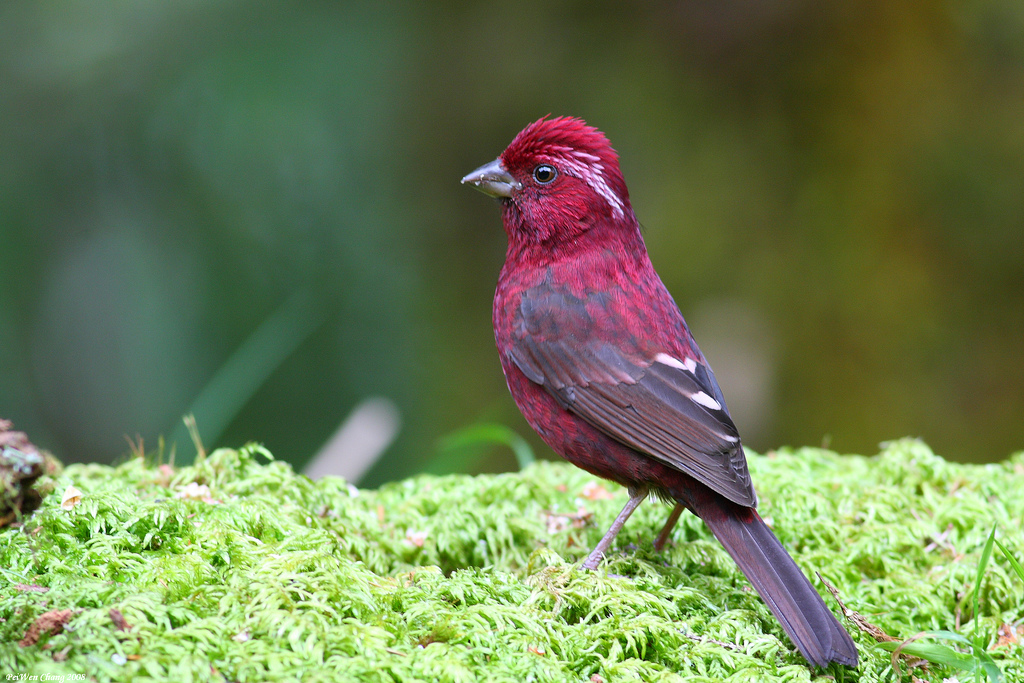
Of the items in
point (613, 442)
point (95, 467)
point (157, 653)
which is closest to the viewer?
point (157, 653)

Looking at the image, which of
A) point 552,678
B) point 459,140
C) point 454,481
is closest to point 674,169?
point 459,140

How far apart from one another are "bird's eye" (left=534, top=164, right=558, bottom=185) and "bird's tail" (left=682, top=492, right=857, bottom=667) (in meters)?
1.52

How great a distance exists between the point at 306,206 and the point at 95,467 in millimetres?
2642

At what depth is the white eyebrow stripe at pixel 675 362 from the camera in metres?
2.97

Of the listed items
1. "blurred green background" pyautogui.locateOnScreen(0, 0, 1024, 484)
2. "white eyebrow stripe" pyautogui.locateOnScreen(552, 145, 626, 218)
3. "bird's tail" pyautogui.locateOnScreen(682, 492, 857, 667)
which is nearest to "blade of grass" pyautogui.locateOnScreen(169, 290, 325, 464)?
"blurred green background" pyautogui.locateOnScreen(0, 0, 1024, 484)

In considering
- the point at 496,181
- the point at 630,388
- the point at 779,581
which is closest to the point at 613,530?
the point at 630,388

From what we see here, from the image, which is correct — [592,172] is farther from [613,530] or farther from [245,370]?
[245,370]

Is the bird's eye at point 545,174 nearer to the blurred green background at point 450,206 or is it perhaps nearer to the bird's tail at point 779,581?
the bird's tail at point 779,581

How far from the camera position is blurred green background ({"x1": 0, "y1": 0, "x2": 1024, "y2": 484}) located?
16.7 ft

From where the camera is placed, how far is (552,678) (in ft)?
6.47

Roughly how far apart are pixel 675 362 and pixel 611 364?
246mm

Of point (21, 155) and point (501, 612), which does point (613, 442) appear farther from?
point (21, 155)

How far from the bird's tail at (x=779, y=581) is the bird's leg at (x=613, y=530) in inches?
7.7

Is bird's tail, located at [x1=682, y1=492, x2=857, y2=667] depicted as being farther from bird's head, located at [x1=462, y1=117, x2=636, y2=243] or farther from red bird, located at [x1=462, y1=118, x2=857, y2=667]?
bird's head, located at [x1=462, y1=117, x2=636, y2=243]
